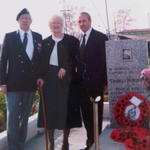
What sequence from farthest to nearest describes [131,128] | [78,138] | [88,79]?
[78,138] < [88,79] < [131,128]

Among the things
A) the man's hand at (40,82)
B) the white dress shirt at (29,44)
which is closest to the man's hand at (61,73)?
the man's hand at (40,82)

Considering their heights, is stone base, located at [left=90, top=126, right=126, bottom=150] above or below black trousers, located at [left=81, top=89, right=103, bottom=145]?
below

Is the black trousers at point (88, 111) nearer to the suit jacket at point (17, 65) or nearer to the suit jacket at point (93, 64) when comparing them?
the suit jacket at point (93, 64)

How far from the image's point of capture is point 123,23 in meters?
22.4

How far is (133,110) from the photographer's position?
164 inches

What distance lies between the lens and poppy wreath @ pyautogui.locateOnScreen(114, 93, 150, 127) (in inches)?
162

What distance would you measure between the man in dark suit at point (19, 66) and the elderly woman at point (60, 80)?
0.44ft

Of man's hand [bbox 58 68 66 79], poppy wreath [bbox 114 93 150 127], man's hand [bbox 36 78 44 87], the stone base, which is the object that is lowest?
the stone base

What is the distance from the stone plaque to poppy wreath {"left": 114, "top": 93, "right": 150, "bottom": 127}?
0.21 meters

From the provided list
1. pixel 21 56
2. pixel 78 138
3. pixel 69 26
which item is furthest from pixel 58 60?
pixel 69 26

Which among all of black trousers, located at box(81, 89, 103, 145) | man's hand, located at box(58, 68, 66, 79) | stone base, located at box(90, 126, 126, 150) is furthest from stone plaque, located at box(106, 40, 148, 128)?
man's hand, located at box(58, 68, 66, 79)

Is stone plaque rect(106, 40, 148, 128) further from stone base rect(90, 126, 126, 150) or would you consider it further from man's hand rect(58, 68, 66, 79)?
man's hand rect(58, 68, 66, 79)

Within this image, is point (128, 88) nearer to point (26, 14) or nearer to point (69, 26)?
point (26, 14)

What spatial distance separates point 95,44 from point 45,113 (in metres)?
1.07
